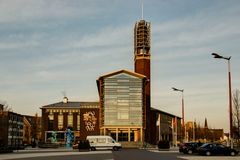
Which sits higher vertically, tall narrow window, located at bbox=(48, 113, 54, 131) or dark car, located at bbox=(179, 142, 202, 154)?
→ tall narrow window, located at bbox=(48, 113, 54, 131)

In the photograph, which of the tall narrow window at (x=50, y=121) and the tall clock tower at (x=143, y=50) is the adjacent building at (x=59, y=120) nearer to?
the tall narrow window at (x=50, y=121)

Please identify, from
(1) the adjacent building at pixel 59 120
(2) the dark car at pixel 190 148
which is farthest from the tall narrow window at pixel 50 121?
(2) the dark car at pixel 190 148

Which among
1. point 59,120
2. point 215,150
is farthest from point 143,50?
point 215,150

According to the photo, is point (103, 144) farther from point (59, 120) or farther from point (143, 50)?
point (59, 120)

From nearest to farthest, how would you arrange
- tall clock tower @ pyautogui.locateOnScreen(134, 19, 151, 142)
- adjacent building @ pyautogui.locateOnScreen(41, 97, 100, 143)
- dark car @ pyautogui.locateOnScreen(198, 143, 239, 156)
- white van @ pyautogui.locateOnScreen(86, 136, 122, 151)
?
1. dark car @ pyautogui.locateOnScreen(198, 143, 239, 156)
2. white van @ pyautogui.locateOnScreen(86, 136, 122, 151)
3. tall clock tower @ pyautogui.locateOnScreen(134, 19, 151, 142)
4. adjacent building @ pyautogui.locateOnScreen(41, 97, 100, 143)

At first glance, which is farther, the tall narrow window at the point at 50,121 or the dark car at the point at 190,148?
the tall narrow window at the point at 50,121

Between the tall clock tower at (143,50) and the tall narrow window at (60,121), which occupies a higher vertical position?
the tall clock tower at (143,50)

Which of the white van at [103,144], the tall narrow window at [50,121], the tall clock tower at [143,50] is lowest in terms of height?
the white van at [103,144]

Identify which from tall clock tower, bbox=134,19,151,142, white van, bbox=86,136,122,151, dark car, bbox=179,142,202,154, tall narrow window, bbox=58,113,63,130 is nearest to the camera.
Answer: dark car, bbox=179,142,202,154

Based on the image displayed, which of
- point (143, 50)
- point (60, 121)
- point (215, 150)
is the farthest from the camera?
point (60, 121)

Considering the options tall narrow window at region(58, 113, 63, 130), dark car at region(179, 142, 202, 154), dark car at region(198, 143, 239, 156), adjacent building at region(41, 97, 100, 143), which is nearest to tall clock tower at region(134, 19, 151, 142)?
adjacent building at region(41, 97, 100, 143)

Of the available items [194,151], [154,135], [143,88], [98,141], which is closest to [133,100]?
[143,88]

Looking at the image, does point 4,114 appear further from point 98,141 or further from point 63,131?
point 63,131

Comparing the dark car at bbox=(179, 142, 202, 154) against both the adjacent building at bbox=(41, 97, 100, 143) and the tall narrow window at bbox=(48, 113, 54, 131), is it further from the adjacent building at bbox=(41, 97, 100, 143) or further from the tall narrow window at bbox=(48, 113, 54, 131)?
the tall narrow window at bbox=(48, 113, 54, 131)
